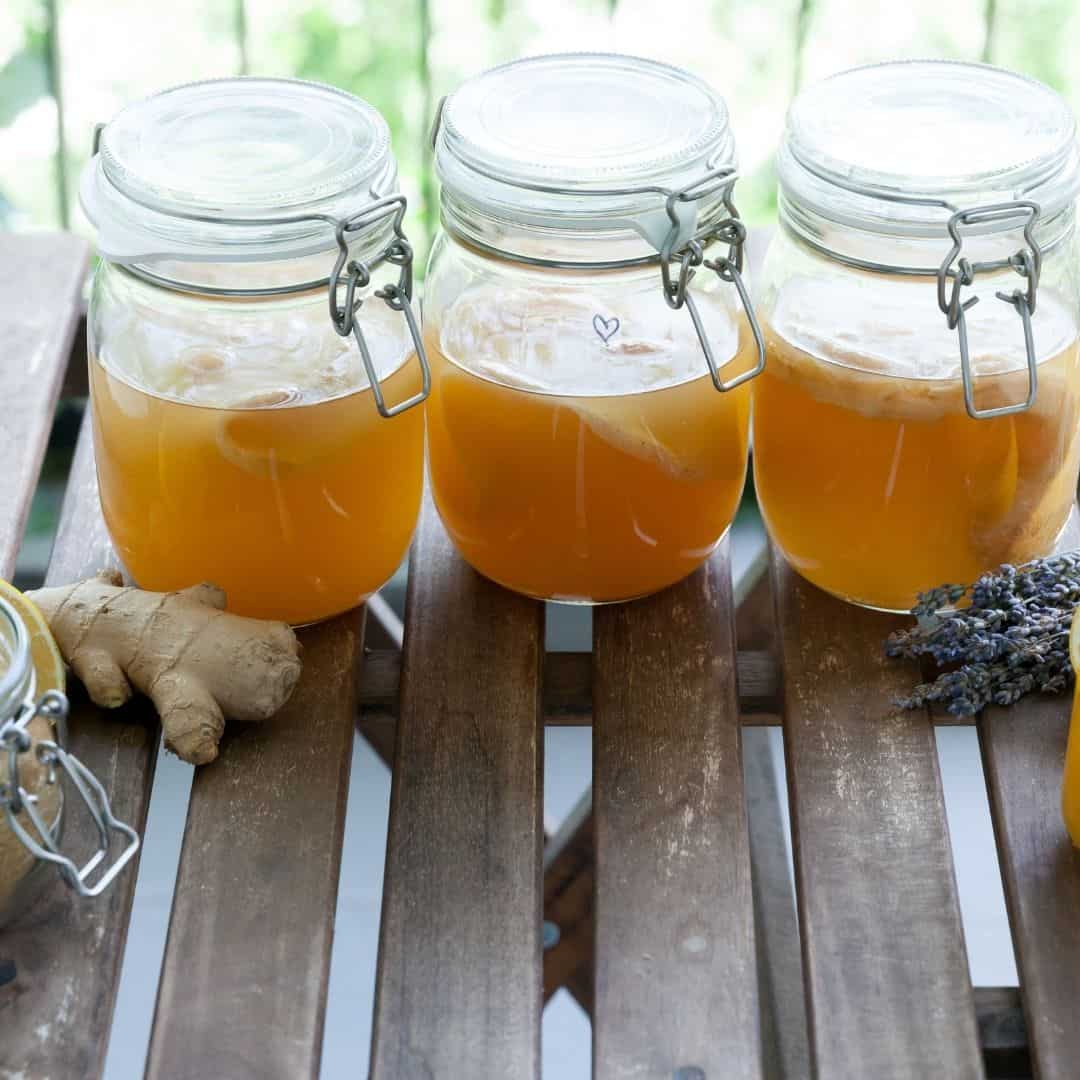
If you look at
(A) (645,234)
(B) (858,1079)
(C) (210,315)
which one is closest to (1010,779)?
(B) (858,1079)

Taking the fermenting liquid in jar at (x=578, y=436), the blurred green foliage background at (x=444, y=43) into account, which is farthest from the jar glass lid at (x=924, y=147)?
the blurred green foliage background at (x=444, y=43)

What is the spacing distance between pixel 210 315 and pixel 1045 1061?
0.55 metres

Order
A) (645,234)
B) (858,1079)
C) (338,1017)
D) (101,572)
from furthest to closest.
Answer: (338,1017) < (101,572) < (645,234) < (858,1079)

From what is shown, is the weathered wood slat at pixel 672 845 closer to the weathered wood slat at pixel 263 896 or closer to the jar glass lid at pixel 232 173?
the weathered wood slat at pixel 263 896

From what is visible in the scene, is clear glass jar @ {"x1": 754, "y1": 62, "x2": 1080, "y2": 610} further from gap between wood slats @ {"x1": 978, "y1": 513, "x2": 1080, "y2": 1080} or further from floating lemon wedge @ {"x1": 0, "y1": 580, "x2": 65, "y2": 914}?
floating lemon wedge @ {"x1": 0, "y1": 580, "x2": 65, "y2": 914}

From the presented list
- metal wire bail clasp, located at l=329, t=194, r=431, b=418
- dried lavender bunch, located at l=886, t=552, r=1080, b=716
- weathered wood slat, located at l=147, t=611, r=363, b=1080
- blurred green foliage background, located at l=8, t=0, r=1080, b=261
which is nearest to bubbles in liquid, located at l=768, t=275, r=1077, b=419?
dried lavender bunch, located at l=886, t=552, r=1080, b=716

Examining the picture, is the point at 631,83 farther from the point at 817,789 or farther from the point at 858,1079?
the point at 858,1079

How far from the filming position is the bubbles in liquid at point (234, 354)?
856 millimetres

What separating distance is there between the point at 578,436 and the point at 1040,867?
1.05 feet

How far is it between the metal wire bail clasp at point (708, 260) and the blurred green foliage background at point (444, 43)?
102 centimetres

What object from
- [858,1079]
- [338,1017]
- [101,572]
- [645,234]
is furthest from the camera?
[338,1017]

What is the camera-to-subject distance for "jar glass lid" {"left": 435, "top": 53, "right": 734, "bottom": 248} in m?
0.80

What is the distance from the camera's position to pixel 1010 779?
33.1 inches

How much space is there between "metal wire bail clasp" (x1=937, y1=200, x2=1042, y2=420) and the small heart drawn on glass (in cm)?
17
